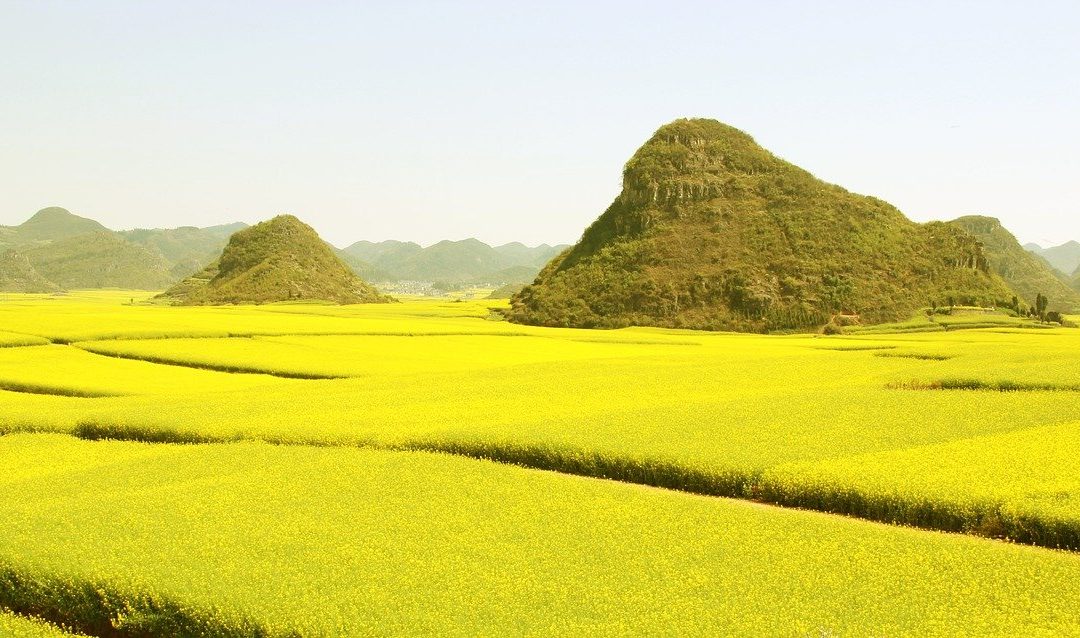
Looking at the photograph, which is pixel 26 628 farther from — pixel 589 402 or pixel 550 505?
pixel 589 402

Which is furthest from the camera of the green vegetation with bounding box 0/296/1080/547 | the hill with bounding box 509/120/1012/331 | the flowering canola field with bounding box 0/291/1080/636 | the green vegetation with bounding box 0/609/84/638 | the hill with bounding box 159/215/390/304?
the hill with bounding box 159/215/390/304

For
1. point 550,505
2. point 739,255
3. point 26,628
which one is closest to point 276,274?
point 739,255

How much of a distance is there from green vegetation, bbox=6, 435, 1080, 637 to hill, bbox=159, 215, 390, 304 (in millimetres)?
152308

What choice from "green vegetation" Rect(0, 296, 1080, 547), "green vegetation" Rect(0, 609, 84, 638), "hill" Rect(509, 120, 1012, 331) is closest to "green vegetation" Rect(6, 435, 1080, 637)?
"green vegetation" Rect(0, 609, 84, 638)

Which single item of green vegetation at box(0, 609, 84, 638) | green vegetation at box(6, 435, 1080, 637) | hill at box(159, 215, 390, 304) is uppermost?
hill at box(159, 215, 390, 304)

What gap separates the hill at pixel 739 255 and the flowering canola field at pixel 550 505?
62267 millimetres

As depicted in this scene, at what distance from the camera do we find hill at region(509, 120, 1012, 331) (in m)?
96.7

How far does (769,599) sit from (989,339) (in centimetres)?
6186

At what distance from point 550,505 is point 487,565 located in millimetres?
→ 3839

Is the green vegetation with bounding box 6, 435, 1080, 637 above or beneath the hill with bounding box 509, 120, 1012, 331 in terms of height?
beneath

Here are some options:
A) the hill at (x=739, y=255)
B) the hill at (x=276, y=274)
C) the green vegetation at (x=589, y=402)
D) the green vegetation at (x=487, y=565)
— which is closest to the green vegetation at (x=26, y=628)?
the green vegetation at (x=487, y=565)

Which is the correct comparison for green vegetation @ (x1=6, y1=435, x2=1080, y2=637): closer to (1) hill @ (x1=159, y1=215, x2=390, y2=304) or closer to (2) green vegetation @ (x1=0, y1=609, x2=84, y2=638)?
(2) green vegetation @ (x1=0, y1=609, x2=84, y2=638)

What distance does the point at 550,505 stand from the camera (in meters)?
16.2

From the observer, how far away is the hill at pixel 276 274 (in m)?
166
